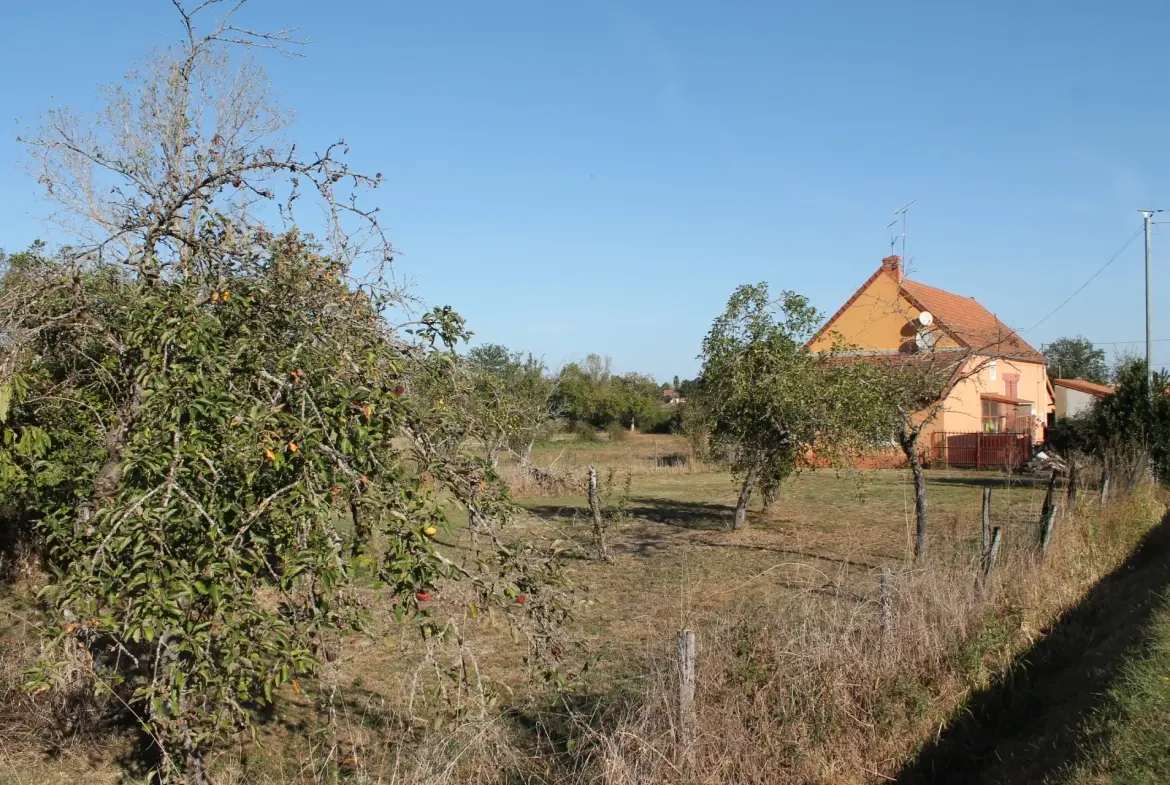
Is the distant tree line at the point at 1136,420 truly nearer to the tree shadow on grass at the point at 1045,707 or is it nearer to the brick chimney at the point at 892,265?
the brick chimney at the point at 892,265

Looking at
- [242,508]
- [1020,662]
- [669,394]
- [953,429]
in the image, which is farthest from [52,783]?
[669,394]

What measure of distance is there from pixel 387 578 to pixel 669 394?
66.1 m

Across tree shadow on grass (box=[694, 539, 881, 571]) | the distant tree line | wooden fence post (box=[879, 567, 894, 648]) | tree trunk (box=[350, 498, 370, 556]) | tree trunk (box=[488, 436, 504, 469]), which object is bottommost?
tree shadow on grass (box=[694, 539, 881, 571])

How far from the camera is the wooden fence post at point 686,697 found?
4863mm

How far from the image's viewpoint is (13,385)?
4.59 metres

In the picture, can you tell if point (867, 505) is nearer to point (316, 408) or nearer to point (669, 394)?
point (316, 408)

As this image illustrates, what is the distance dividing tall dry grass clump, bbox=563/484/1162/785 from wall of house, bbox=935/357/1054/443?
20.8 metres

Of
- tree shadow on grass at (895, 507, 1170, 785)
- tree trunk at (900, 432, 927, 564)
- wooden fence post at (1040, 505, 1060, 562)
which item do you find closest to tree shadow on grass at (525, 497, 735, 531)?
tree trunk at (900, 432, 927, 564)

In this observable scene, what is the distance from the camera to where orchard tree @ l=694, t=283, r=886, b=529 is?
13531 mm

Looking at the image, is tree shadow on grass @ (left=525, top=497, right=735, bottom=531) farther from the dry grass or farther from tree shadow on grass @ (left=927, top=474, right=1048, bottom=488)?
tree shadow on grass @ (left=927, top=474, right=1048, bottom=488)

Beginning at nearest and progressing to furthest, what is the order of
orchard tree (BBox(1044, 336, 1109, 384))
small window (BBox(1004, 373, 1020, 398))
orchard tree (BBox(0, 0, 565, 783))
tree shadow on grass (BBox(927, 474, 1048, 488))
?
orchard tree (BBox(0, 0, 565, 783)) → tree shadow on grass (BBox(927, 474, 1048, 488)) → small window (BBox(1004, 373, 1020, 398)) → orchard tree (BBox(1044, 336, 1109, 384))

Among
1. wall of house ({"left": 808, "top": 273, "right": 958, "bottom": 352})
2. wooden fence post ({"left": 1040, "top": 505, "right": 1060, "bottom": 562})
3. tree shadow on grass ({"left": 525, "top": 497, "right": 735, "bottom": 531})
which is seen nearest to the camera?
wooden fence post ({"left": 1040, "top": 505, "right": 1060, "bottom": 562})

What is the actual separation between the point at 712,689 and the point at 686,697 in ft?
1.61

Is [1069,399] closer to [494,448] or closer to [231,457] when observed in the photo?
[494,448]
